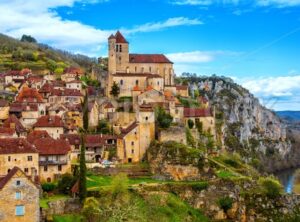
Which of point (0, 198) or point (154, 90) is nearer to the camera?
point (0, 198)

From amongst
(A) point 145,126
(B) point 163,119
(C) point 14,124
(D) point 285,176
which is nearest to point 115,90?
(B) point 163,119

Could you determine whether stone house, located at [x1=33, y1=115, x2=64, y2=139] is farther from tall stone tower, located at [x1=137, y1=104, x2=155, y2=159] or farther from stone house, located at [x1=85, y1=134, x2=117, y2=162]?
tall stone tower, located at [x1=137, y1=104, x2=155, y2=159]

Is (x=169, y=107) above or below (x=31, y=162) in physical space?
above

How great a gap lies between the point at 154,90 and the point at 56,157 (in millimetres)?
26293

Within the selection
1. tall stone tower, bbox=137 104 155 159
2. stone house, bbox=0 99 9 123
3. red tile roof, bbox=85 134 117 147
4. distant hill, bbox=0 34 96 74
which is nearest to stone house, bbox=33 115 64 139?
red tile roof, bbox=85 134 117 147

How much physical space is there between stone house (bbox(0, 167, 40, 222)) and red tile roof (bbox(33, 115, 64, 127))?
2325cm

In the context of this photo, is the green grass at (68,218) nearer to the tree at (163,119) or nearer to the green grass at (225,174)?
the green grass at (225,174)

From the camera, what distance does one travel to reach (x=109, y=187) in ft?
201

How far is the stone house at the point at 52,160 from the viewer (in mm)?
63688

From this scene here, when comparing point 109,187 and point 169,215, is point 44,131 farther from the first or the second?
point 169,215

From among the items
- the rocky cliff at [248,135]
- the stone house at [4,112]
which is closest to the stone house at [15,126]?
the stone house at [4,112]

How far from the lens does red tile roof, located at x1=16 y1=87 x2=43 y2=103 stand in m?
82.7

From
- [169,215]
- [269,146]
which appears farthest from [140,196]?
[269,146]

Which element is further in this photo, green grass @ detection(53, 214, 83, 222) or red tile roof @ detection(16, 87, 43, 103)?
red tile roof @ detection(16, 87, 43, 103)
